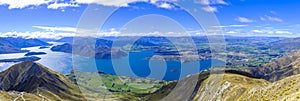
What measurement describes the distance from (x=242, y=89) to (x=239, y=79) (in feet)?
120

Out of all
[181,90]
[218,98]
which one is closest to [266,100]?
[218,98]

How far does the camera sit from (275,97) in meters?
61.1

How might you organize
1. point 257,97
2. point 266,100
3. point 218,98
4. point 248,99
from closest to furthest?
point 266,100 < point 257,97 < point 248,99 < point 218,98

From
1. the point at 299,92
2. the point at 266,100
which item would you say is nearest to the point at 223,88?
the point at 266,100

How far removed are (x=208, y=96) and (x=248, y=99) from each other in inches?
2807

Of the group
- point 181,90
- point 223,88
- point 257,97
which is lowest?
point 181,90

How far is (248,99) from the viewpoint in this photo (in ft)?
265

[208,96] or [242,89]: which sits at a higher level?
[242,89]

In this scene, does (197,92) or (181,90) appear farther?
(181,90)

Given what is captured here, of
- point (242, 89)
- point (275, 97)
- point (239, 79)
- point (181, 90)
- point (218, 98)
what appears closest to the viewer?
point (275, 97)

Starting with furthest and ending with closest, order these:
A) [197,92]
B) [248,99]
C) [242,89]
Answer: [197,92] → [242,89] → [248,99]

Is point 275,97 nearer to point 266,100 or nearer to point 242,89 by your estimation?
point 266,100

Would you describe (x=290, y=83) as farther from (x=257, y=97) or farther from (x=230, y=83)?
(x=230, y=83)

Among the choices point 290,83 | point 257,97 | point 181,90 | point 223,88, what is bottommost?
point 181,90
